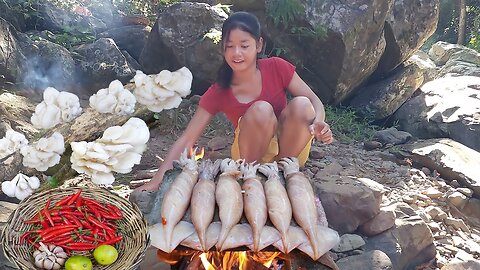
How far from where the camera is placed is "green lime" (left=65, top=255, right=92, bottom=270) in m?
1.90

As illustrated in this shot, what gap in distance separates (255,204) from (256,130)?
1197 mm

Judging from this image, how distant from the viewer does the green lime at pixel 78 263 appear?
190 cm

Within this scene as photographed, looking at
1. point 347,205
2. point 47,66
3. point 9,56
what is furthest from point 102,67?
point 347,205

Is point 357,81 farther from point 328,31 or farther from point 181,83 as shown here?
point 181,83

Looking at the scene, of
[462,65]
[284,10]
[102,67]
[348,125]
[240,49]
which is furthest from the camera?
Result: [462,65]

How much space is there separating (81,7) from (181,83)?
709 cm

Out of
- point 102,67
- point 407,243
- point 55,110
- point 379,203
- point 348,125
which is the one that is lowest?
point 348,125

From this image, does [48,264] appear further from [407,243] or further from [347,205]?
[407,243]

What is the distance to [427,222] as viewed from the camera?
14.8 feet

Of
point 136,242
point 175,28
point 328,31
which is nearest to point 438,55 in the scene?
point 328,31

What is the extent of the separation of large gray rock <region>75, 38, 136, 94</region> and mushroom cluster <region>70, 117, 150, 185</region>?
5.03m

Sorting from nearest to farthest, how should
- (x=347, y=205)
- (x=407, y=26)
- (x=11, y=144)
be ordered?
1. (x=11, y=144)
2. (x=347, y=205)
3. (x=407, y=26)

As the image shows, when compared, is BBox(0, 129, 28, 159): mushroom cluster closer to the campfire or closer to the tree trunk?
the campfire

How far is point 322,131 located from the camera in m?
3.25
